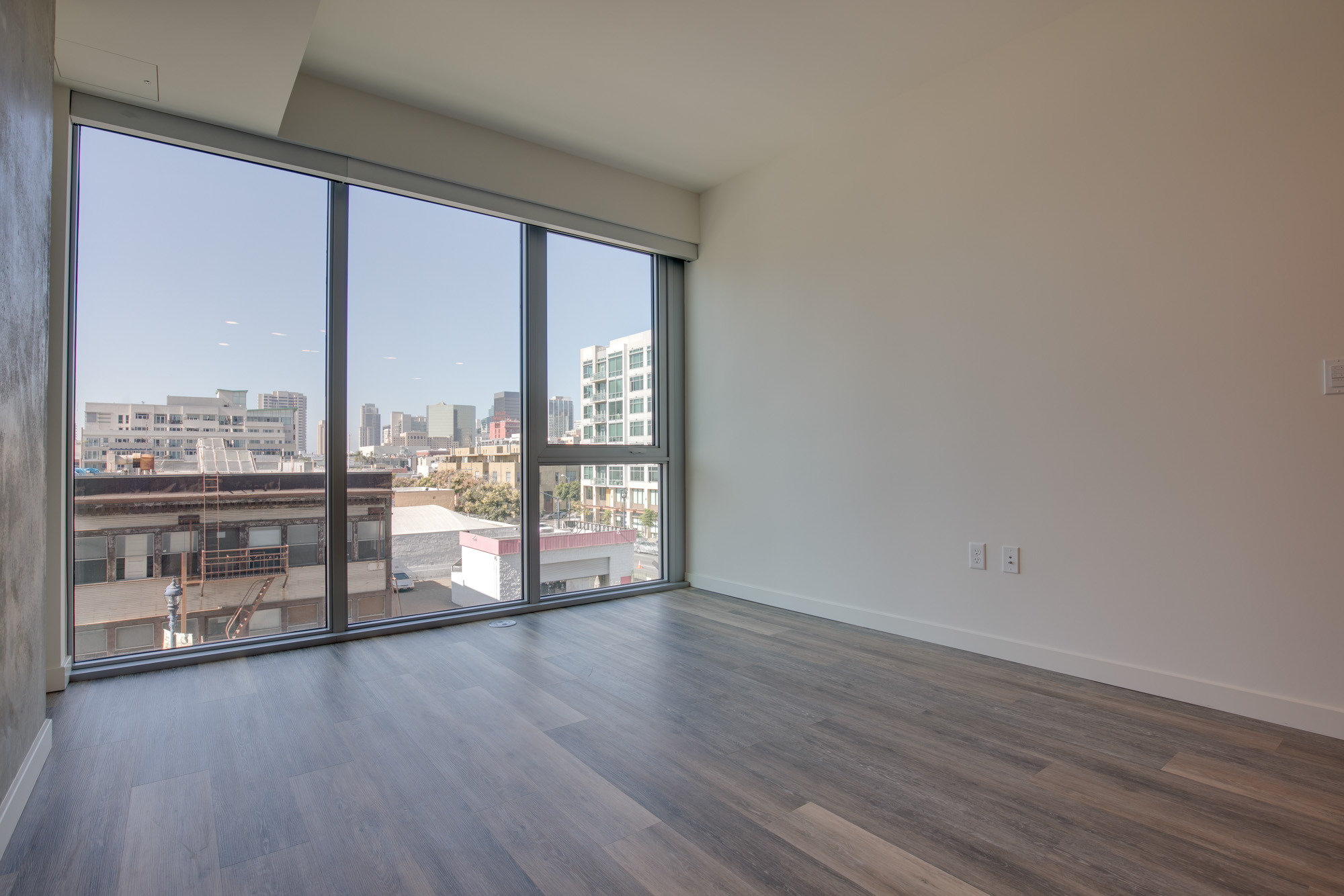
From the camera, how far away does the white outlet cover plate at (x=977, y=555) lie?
118 inches

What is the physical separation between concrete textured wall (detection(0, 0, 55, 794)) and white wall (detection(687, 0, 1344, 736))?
3.20 m

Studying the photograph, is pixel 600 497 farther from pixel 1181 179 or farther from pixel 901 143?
pixel 1181 179

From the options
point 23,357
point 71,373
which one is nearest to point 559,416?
point 71,373

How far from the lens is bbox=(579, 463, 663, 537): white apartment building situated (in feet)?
13.9

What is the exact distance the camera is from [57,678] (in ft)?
8.25

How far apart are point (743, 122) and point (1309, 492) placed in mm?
2912

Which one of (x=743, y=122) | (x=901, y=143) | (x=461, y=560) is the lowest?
(x=461, y=560)

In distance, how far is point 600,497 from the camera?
4301 mm

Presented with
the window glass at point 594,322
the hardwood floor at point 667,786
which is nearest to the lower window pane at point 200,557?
the hardwood floor at point 667,786

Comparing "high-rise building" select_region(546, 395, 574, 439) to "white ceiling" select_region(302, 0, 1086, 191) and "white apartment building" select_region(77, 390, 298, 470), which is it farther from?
"white ceiling" select_region(302, 0, 1086, 191)

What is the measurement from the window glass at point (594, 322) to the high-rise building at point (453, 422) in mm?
520

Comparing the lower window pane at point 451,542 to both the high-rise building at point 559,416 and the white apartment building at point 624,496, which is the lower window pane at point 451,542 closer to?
the high-rise building at point 559,416

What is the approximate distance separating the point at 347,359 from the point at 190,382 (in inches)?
25.5

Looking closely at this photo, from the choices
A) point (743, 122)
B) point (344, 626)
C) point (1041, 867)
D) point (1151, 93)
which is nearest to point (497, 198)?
point (743, 122)
